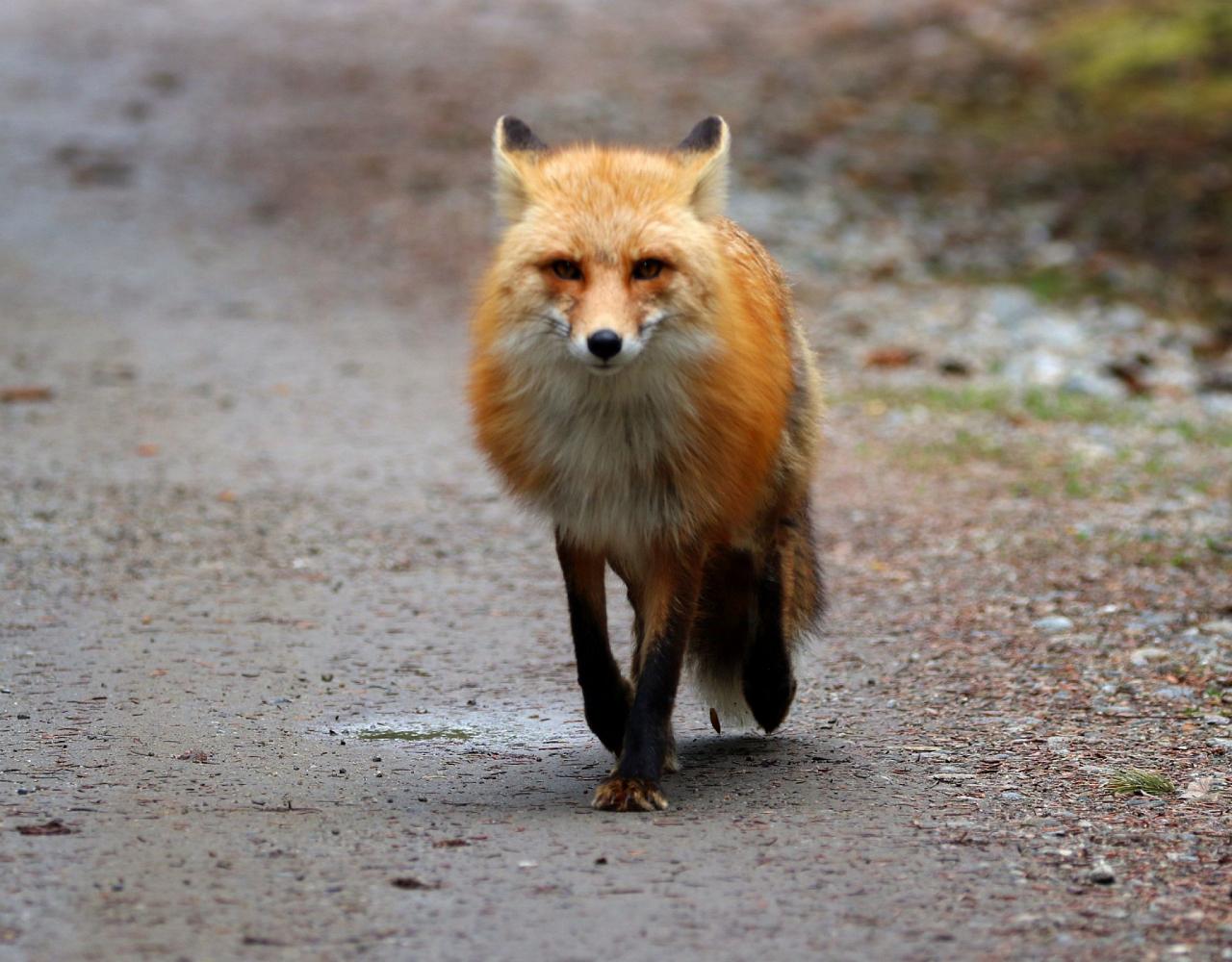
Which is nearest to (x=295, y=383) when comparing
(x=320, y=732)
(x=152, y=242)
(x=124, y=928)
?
(x=152, y=242)

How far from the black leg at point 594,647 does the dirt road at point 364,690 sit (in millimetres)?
250

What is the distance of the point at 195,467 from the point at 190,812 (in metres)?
5.32

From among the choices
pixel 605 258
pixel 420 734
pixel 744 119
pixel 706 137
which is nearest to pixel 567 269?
pixel 605 258

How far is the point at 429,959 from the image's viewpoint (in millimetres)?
3840

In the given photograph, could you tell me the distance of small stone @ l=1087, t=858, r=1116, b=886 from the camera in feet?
14.5

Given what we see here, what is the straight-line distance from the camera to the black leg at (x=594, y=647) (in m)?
5.47

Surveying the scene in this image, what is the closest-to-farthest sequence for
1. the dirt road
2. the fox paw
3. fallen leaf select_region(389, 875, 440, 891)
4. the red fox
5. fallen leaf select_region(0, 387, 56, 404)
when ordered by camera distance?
1. the dirt road
2. fallen leaf select_region(389, 875, 440, 891)
3. the red fox
4. the fox paw
5. fallen leaf select_region(0, 387, 56, 404)

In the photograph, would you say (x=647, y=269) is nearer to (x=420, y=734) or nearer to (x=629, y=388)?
(x=629, y=388)

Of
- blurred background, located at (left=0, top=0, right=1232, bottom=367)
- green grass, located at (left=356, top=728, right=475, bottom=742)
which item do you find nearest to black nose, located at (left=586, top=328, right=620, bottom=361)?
green grass, located at (left=356, top=728, right=475, bottom=742)

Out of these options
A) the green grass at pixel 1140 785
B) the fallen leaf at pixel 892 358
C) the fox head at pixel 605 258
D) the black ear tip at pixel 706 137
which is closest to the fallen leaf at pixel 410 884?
the fox head at pixel 605 258

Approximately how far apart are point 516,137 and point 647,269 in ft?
3.05

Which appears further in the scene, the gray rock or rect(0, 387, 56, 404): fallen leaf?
the gray rock

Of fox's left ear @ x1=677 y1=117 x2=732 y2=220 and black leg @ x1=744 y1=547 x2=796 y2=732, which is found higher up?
fox's left ear @ x1=677 y1=117 x2=732 y2=220

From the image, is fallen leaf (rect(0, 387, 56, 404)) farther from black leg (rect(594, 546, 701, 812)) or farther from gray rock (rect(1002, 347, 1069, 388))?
black leg (rect(594, 546, 701, 812))
